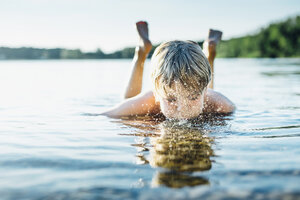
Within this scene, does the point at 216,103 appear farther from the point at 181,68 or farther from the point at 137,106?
the point at 181,68

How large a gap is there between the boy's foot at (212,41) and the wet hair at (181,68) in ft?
7.10

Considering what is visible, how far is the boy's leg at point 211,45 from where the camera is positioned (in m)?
5.71

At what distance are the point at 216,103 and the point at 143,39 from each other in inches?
69.1

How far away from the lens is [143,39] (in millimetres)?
5664

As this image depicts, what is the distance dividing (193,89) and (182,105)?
29cm

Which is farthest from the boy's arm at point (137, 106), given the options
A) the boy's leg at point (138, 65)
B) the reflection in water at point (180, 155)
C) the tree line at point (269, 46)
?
the tree line at point (269, 46)

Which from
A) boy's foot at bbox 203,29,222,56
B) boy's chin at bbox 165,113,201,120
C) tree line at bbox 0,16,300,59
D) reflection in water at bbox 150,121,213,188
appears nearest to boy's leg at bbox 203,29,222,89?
boy's foot at bbox 203,29,222,56

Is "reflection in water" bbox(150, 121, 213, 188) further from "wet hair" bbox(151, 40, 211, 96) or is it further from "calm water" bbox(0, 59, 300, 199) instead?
"wet hair" bbox(151, 40, 211, 96)

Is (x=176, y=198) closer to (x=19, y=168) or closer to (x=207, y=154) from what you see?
(x=207, y=154)

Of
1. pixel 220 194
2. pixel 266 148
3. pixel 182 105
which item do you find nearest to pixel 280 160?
pixel 266 148

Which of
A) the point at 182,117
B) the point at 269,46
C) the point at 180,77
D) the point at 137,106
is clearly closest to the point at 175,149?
the point at 180,77

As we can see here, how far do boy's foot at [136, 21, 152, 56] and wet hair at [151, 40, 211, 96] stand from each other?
6.40 feet

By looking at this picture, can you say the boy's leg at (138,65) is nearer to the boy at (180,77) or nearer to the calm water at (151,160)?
the calm water at (151,160)

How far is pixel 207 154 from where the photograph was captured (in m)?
2.50
